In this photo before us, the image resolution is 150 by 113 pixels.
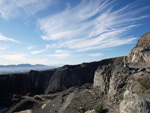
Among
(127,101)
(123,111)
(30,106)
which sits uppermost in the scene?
(127,101)

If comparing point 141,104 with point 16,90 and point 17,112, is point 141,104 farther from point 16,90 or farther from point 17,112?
point 16,90

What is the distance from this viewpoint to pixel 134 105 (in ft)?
19.3

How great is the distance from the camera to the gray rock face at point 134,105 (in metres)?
5.57

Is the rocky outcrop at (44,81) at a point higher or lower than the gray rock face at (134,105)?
lower

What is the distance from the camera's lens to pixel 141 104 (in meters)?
5.75

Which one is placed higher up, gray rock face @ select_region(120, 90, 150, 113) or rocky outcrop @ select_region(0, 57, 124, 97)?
gray rock face @ select_region(120, 90, 150, 113)

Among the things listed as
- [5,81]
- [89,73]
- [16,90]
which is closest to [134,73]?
[89,73]

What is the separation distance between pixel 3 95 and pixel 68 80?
74.8ft

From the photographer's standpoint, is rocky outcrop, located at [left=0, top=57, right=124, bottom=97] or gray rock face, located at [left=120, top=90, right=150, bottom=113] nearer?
gray rock face, located at [left=120, top=90, right=150, bottom=113]

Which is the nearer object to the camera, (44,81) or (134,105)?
(134,105)

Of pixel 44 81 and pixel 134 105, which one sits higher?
pixel 134 105

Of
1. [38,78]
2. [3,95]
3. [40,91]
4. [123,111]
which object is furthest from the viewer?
[38,78]

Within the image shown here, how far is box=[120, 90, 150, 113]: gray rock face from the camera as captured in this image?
5.57 meters

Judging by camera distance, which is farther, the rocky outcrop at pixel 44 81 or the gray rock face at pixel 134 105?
the rocky outcrop at pixel 44 81
